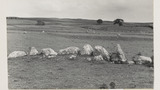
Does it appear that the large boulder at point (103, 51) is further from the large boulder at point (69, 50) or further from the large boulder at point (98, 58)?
the large boulder at point (69, 50)

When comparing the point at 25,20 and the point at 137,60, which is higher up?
the point at 25,20

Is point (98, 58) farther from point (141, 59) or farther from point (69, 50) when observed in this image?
point (141, 59)

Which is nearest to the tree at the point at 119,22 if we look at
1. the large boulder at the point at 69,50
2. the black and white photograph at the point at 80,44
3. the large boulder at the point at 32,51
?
the black and white photograph at the point at 80,44

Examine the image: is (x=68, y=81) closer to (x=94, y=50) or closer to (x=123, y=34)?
(x=94, y=50)

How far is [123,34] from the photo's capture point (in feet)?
10.5

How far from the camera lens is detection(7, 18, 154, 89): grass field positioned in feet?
9.57

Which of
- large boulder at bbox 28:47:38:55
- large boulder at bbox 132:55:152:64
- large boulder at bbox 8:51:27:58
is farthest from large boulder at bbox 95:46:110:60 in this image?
large boulder at bbox 8:51:27:58

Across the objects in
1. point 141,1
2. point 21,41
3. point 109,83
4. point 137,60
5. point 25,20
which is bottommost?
point 109,83

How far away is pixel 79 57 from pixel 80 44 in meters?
0.13

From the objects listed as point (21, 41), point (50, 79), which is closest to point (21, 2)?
point (21, 41)

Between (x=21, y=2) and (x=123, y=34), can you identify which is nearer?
(x=21, y=2)

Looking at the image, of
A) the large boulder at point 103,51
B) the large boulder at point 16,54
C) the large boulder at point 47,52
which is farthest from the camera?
the large boulder at point 103,51

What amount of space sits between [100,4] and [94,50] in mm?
453

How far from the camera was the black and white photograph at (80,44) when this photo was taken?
2928mm
